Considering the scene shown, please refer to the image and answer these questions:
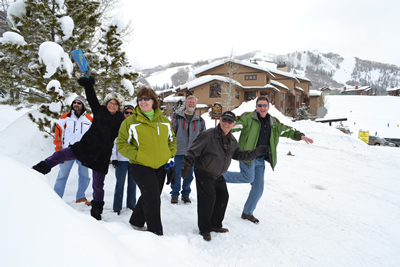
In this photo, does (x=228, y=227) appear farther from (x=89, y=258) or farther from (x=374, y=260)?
(x=89, y=258)

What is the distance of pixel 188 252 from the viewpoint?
2936 millimetres

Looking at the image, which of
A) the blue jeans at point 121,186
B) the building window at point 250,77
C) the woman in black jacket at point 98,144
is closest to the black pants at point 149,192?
the woman in black jacket at point 98,144

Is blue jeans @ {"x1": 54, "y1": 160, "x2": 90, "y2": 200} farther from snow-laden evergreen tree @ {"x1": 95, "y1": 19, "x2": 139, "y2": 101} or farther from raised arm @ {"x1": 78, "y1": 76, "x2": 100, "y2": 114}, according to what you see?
snow-laden evergreen tree @ {"x1": 95, "y1": 19, "x2": 139, "y2": 101}

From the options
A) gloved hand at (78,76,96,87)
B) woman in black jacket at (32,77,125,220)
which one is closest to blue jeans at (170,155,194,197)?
woman in black jacket at (32,77,125,220)

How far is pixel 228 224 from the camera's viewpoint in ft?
12.9

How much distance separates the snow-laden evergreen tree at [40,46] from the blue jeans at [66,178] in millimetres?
2111

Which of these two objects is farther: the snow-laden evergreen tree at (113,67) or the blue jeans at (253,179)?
the snow-laden evergreen tree at (113,67)

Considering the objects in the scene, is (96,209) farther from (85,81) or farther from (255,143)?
(255,143)

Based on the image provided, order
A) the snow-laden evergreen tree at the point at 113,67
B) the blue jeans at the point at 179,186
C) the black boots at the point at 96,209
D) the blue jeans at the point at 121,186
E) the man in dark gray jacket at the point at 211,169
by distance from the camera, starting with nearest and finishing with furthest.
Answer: the man in dark gray jacket at the point at 211,169
the black boots at the point at 96,209
the blue jeans at the point at 121,186
the blue jeans at the point at 179,186
the snow-laden evergreen tree at the point at 113,67

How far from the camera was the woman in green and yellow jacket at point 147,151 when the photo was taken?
312 centimetres

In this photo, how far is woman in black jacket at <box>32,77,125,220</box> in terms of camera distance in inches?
141

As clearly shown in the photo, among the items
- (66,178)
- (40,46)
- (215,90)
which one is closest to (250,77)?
(215,90)

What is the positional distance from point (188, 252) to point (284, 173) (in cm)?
550

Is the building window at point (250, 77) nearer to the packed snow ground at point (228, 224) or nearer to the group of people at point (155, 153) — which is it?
the packed snow ground at point (228, 224)
